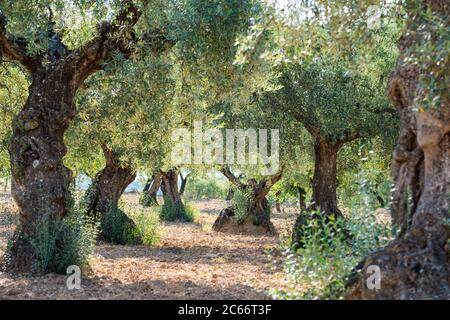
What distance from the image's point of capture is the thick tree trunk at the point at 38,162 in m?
9.07

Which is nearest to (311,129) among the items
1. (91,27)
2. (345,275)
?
(91,27)

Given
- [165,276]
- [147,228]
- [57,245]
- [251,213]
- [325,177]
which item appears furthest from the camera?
[251,213]

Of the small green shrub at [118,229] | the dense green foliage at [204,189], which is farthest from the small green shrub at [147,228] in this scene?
the dense green foliage at [204,189]

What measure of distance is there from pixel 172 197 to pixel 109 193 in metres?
11.3

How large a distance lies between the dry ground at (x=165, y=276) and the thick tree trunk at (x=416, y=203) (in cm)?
111

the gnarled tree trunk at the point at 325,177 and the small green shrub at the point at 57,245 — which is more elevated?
the gnarled tree trunk at the point at 325,177

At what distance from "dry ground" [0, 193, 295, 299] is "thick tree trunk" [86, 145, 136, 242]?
104 centimetres

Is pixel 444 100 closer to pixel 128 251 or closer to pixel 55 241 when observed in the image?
pixel 55 241

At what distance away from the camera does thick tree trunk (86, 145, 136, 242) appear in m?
16.2

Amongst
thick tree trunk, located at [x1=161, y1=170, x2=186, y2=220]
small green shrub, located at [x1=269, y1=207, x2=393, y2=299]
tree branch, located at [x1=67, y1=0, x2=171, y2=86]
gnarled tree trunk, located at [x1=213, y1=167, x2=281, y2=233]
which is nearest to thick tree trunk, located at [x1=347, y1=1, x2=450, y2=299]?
small green shrub, located at [x1=269, y1=207, x2=393, y2=299]

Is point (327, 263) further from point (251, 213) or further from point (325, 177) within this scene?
point (251, 213)

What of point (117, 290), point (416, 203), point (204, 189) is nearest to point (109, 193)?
point (117, 290)

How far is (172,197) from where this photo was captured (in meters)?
28.2

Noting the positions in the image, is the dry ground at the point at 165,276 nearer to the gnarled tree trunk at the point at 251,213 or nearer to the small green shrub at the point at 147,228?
the small green shrub at the point at 147,228
